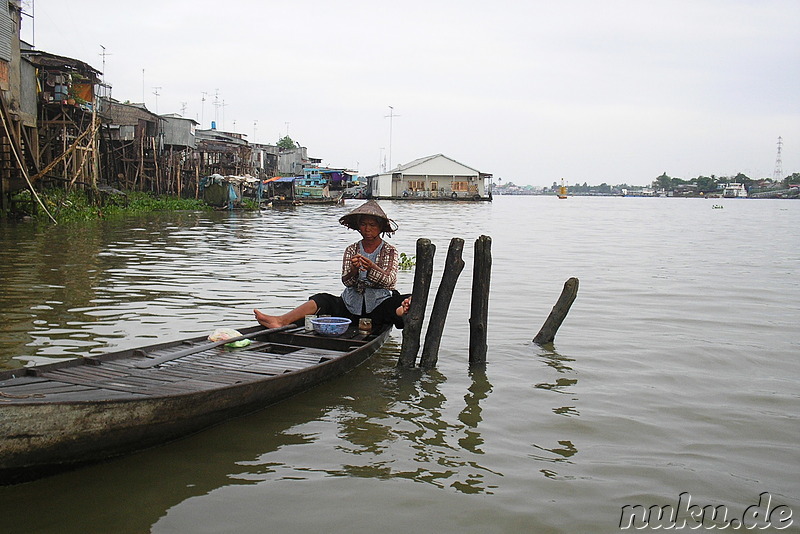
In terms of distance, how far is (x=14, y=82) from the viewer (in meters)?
19.3

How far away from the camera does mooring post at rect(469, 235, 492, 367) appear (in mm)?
6457

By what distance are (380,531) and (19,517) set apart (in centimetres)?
190

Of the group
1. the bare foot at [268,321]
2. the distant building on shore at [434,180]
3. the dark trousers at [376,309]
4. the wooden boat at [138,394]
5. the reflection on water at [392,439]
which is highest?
the distant building on shore at [434,180]

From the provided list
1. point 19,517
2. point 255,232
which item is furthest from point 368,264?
point 255,232

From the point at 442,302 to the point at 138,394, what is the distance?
123 inches

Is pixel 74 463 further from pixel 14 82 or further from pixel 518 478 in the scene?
pixel 14 82

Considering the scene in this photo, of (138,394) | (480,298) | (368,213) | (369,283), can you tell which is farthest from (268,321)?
(138,394)

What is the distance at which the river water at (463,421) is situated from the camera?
3.81 m

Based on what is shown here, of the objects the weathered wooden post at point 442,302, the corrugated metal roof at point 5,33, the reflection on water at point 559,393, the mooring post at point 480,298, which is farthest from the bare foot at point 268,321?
the corrugated metal roof at point 5,33

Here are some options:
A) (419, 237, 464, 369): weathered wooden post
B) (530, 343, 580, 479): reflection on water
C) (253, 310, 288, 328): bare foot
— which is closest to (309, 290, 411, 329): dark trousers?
(419, 237, 464, 369): weathered wooden post

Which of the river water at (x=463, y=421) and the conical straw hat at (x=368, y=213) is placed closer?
the river water at (x=463, y=421)

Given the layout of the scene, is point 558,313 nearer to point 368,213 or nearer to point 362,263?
point 362,263

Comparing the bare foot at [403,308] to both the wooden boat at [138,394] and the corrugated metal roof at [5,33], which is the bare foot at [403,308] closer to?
the wooden boat at [138,394]

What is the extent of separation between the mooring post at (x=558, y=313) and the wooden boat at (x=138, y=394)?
7.95 ft
